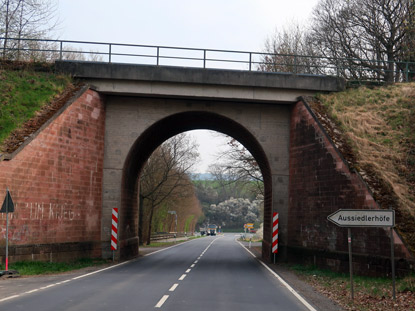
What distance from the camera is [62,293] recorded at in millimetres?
11312

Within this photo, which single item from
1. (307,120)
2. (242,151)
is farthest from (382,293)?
(242,151)

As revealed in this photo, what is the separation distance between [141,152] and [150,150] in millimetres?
2111

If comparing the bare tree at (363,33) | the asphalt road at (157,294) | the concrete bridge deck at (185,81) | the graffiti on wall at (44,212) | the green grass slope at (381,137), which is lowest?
the asphalt road at (157,294)

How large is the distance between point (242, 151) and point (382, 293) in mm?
25396

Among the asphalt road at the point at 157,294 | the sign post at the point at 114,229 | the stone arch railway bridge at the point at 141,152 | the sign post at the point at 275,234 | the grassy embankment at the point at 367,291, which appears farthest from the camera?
the sign post at the point at 275,234

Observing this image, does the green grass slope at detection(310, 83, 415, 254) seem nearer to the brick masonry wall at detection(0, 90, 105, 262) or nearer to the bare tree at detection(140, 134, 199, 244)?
the brick masonry wall at detection(0, 90, 105, 262)

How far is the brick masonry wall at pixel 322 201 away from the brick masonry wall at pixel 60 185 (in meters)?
8.97

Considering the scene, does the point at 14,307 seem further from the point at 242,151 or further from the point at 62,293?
the point at 242,151

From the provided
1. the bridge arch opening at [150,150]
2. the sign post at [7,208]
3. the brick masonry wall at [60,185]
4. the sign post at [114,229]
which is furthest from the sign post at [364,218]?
the sign post at [114,229]

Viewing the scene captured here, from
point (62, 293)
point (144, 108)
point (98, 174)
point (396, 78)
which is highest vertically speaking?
point (396, 78)

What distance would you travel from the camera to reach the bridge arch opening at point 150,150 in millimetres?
23484

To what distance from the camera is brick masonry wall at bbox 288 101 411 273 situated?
15.6 metres

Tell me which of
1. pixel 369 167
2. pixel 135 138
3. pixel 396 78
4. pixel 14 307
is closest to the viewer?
pixel 14 307

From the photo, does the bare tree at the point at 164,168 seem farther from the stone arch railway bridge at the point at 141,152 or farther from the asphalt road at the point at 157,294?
the asphalt road at the point at 157,294
